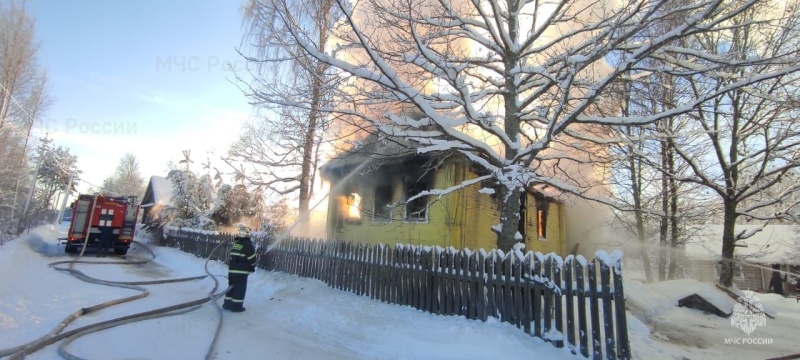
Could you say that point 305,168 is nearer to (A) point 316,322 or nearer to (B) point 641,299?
(A) point 316,322

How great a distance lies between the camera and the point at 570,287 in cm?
505

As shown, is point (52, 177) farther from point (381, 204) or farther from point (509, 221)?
point (509, 221)

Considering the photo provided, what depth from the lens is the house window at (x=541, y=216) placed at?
1515cm

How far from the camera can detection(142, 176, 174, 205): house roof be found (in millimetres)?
31141

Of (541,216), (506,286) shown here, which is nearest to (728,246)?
(541,216)

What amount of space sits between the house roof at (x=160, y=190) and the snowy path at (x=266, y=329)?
2595 cm

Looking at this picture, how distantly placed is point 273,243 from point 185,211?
12.4 meters

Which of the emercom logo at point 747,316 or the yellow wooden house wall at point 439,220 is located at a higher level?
the yellow wooden house wall at point 439,220

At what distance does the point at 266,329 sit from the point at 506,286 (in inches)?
145

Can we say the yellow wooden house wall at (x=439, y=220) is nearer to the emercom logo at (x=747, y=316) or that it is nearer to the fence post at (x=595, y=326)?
the fence post at (x=595, y=326)

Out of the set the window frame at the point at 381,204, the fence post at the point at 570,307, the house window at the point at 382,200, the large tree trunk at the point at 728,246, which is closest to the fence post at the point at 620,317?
the fence post at the point at 570,307

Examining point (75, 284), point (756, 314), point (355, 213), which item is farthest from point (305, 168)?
point (756, 314)

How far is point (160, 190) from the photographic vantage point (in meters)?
32.2

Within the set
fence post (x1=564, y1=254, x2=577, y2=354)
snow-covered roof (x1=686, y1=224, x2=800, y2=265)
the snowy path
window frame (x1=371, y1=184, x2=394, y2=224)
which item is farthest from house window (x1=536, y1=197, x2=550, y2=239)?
fence post (x1=564, y1=254, x2=577, y2=354)
